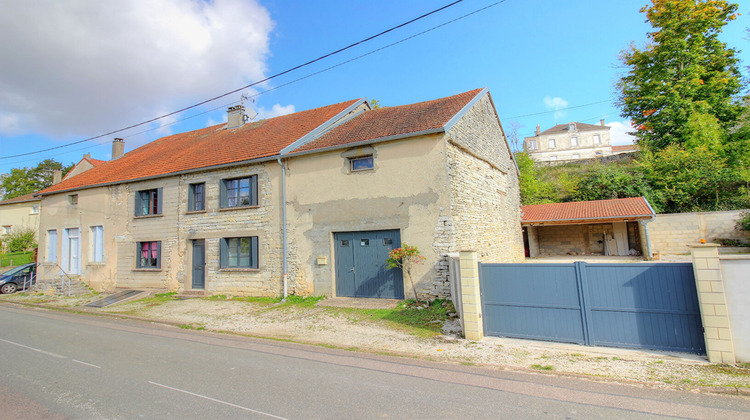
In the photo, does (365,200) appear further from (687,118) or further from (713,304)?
(687,118)

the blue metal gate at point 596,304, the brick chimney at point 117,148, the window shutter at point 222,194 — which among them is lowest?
the blue metal gate at point 596,304

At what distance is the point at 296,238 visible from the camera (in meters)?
12.9

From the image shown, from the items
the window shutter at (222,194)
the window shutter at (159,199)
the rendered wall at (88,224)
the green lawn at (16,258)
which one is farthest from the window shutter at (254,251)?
the green lawn at (16,258)

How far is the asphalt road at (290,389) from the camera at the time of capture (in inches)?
161

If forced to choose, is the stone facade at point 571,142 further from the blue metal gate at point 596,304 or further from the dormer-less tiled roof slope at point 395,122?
the blue metal gate at point 596,304

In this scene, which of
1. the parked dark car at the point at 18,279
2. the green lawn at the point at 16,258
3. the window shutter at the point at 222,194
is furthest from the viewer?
the green lawn at the point at 16,258

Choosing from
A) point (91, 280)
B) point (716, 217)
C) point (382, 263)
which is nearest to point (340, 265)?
point (382, 263)

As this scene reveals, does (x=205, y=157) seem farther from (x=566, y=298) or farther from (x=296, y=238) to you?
(x=566, y=298)

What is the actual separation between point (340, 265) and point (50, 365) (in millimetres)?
7568

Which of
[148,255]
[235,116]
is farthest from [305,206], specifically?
[235,116]

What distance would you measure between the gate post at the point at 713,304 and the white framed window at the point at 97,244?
22279 millimetres

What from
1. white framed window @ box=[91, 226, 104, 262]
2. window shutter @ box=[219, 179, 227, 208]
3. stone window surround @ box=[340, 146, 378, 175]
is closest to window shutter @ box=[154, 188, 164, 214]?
window shutter @ box=[219, 179, 227, 208]

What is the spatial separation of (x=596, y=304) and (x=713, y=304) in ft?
5.10

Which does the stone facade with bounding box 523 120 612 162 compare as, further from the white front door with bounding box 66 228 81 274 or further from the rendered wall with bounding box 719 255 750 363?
the white front door with bounding box 66 228 81 274
